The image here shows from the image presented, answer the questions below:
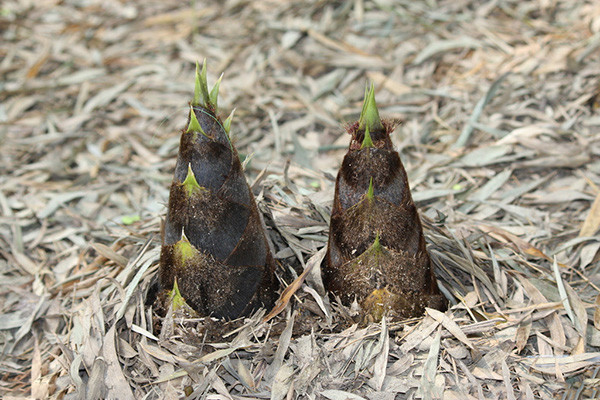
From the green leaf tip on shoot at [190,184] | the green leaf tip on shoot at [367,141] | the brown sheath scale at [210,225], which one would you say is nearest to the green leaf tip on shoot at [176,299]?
the brown sheath scale at [210,225]

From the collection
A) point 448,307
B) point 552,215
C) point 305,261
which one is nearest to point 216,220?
point 305,261

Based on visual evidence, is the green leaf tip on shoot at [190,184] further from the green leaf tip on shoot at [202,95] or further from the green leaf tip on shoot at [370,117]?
the green leaf tip on shoot at [370,117]

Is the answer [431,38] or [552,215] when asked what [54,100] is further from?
[552,215]

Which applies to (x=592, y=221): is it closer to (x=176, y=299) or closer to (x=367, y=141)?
(x=367, y=141)

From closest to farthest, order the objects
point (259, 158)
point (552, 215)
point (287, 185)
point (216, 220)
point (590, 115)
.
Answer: point (216, 220) < point (287, 185) < point (552, 215) < point (590, 115) < point (259, 158)

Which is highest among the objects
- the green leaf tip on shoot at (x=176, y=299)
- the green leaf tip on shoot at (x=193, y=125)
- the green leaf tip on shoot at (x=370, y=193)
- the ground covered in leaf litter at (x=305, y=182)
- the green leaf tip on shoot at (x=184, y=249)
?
the green leaf tip on shoot at (x=193, y=125)

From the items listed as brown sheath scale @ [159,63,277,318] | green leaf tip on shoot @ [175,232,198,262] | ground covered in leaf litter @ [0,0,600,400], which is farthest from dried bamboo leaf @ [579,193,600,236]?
green leaf tip on shoot @ [175,232,198,262]

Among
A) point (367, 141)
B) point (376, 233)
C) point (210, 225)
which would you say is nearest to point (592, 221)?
point (376, 233)
